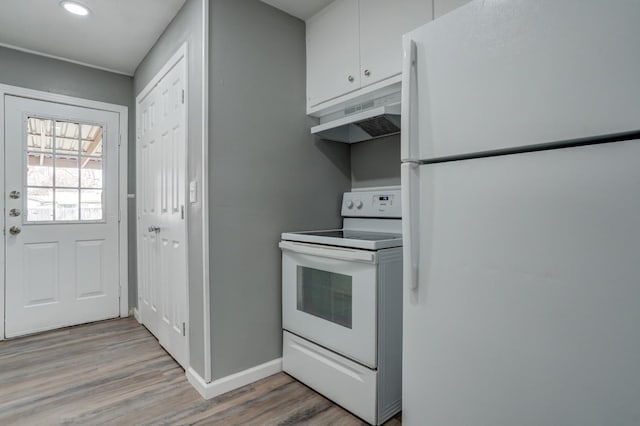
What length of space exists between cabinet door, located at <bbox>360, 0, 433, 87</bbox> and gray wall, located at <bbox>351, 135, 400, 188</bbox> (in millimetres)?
506

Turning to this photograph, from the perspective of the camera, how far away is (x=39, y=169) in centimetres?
282

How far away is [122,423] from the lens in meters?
1.60

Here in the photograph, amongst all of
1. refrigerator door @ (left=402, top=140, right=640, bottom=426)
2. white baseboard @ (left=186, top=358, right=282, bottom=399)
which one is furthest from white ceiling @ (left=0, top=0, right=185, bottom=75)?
white baseboard @ (left=186, top=358, right=282, bottom=399)

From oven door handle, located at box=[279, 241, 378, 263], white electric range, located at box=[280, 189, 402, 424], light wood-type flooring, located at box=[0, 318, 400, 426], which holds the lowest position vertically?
light wood-type flooring, located at box=[0, 318, 400, 426]

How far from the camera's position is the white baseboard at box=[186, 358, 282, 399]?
181cm

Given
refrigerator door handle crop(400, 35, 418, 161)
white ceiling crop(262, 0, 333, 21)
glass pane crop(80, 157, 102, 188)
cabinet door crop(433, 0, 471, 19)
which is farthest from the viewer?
glass pane crop(80, 157, 102, 188)

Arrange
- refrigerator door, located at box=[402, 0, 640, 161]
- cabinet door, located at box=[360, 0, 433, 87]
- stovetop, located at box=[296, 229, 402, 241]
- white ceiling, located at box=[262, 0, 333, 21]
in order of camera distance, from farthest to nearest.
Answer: white ceiling, located at box=[262, 0, 333, 21] → stovetop, located at box=[296, 229, 402, 241] → cabinet door, located at box=[360, 0, 433, 87] → refrigerator door, located at box=[402, 0, 640, 161]

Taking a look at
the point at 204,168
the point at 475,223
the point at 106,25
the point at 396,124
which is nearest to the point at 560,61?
the point at 475,223

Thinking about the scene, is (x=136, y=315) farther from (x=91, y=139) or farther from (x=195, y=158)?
(x=195, y=158)

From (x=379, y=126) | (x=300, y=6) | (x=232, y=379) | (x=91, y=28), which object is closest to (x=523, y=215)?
(x=379, y=126)

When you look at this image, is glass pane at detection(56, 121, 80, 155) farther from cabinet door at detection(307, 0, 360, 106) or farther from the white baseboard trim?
cabinet door at detection(307, 0, 360, 106)

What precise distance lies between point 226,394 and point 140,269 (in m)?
1.68

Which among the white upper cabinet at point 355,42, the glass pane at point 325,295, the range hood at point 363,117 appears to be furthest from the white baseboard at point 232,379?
Answer: the white upper cabinet at point 355,42

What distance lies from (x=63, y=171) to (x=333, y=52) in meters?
2.59
